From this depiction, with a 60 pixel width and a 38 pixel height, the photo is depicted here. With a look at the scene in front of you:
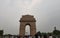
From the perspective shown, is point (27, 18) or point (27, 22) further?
point (27, 22)

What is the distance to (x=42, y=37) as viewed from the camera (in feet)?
51.8

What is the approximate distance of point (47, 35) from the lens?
1564 cm

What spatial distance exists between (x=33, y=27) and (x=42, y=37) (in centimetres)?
850

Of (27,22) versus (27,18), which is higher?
(27,18)

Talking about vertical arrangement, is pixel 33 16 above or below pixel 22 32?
above

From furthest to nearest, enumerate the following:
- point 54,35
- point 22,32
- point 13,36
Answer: point 22,32
point 13,36
point 54,35

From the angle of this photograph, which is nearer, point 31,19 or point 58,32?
point 58,32

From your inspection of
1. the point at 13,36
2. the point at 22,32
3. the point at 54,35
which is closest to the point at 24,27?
the point at 22,32

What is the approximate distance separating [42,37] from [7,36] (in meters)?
3.47

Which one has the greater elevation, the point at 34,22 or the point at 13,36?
the point at 34,22

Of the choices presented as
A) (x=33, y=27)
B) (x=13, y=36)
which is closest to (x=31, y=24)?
(x=33, y=27)

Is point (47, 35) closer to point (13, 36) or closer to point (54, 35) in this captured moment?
point (54, 35)

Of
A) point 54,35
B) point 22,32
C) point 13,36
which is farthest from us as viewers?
point 22,32

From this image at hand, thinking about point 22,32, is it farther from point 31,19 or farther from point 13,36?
point 13,36
